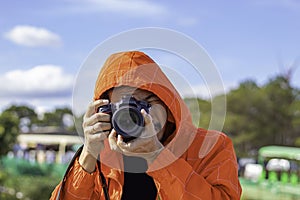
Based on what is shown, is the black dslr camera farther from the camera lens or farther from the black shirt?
the black shirt

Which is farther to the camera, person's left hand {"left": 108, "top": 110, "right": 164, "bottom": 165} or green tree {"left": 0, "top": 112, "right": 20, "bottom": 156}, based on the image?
green tree {"left": 0, "top": 112, "right": 20, "bottom": 156}

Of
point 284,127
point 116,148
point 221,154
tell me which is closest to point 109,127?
point 116,148

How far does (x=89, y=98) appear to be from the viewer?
1.81m

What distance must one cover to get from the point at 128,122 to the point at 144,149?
0.08m

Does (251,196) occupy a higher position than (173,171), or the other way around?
(173,171)

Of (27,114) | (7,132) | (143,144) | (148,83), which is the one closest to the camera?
(143,144)

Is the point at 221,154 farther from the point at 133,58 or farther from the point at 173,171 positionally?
the point at 133,58

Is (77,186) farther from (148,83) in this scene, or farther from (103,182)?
(148,83)

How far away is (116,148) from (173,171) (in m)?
0.15

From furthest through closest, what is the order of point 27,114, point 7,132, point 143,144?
point 27,114 → point 7,132 → point 143,144

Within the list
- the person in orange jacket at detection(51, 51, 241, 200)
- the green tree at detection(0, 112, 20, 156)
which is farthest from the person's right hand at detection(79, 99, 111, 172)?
the green tree at detection(0, 112, 20, 156)

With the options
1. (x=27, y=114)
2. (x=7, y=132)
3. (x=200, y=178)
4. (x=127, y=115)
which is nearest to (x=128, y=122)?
(x=127, y=115)

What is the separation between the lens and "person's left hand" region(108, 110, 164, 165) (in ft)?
5.17

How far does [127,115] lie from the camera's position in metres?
1.60
